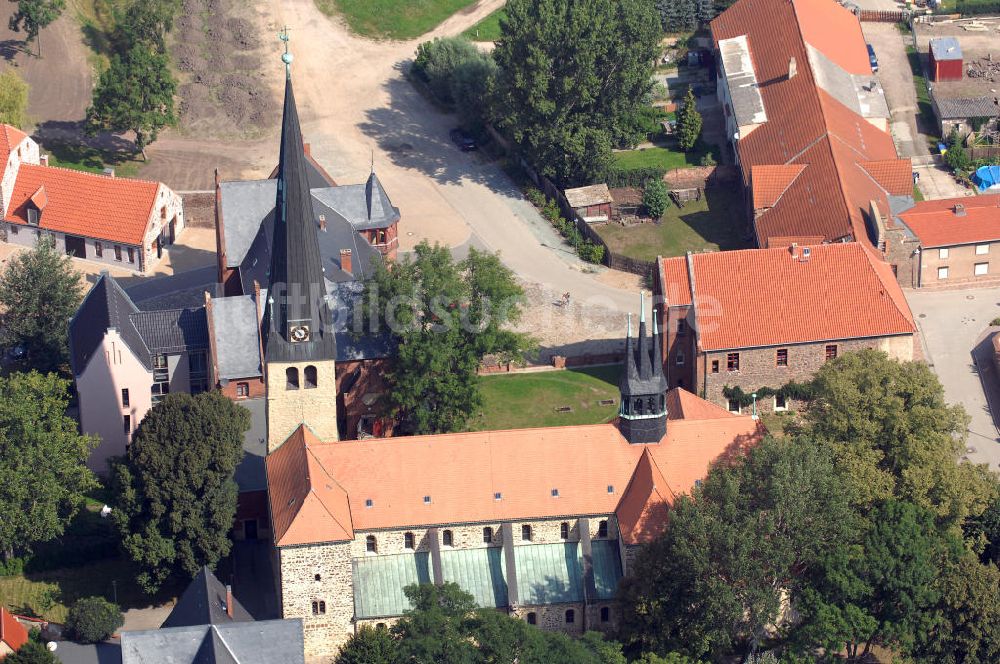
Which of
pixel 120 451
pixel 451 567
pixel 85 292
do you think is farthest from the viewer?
pixel 85 292

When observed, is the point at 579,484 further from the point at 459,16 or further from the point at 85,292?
the point at 459,16

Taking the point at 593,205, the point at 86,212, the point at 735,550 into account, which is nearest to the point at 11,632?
the point at 735,550

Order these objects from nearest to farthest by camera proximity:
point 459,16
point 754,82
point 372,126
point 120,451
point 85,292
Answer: point 120,451 → point 85,292 → point 754,82 → point 372,126 → point 459,16

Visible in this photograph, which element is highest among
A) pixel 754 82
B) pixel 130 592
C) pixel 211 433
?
pixel 754 82

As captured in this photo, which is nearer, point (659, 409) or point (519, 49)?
point (659, 409)

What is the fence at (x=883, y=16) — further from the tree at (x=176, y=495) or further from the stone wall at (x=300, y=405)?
the tree at (x=176, y=495)

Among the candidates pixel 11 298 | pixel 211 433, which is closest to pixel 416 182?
pixel 11 298

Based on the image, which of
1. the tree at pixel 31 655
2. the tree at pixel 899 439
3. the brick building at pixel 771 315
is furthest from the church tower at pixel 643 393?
the tree at pixel 31 655
